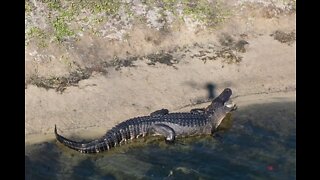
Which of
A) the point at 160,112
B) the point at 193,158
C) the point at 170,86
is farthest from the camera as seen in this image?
the point at 170,86

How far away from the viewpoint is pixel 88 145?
37.4 feet

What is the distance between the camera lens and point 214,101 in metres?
13.1

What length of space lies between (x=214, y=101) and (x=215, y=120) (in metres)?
0.63

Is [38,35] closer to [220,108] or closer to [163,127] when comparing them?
[163,127]

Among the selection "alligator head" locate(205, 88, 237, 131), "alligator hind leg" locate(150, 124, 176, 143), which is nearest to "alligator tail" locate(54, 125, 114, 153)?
"alligator hind leg" locate(150, 124, 176, 143)

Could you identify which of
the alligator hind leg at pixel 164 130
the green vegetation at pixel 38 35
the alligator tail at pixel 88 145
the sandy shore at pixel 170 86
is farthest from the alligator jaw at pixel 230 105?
the green vegetation at pixel 38 35

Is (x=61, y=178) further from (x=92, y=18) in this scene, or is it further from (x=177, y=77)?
(x=92, y=18)

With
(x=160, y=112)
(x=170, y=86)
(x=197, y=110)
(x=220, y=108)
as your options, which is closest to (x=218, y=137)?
(x=220, y=108)

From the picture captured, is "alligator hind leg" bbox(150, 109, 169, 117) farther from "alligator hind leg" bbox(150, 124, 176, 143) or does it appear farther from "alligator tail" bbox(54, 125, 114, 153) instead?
"alligator tail" bbox(54, 125, 114, 153)

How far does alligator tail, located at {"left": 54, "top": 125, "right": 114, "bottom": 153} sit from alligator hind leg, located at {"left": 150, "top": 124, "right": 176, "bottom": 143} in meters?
1.12

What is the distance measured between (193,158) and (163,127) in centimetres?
126

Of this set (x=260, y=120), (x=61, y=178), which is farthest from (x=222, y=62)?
(x=61, y=178)

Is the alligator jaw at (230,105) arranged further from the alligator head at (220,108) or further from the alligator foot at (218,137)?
the alligator foot at (218,137)

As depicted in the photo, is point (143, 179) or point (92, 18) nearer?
point (143, 179)
